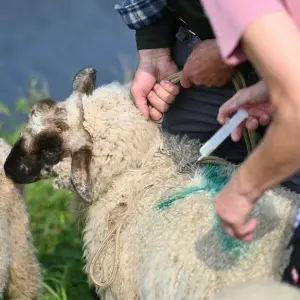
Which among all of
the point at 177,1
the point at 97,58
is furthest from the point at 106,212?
the point at 97,58

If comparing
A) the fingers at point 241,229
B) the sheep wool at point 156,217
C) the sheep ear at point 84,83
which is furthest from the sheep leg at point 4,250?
the fingers at point 241,229

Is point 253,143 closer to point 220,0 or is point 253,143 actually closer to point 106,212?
point 106,212

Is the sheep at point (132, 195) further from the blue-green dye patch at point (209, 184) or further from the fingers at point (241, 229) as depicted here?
the fingers at point (241, 229)

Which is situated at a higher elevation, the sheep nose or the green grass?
the sheep nose

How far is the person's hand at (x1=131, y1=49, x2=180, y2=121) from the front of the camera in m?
2.60

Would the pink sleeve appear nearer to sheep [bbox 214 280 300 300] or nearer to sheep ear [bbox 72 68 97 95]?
sheep [bbox 214 280 300 300]

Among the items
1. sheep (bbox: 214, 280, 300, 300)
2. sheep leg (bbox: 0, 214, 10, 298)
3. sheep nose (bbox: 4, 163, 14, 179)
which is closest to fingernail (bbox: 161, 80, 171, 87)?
sheep nose (bbox: 4, 163, 14, 179)

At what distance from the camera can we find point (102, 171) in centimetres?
254

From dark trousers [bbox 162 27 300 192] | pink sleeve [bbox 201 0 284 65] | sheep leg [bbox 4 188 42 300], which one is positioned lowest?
sheep leg [bbox 4 188 42 300]

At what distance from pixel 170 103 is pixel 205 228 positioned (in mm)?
582

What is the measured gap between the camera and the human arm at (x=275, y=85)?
155 cm

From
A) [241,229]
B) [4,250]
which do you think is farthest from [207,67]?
[4,250]

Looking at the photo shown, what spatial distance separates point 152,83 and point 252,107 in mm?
550

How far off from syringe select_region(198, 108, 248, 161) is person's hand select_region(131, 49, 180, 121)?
1.62ft
